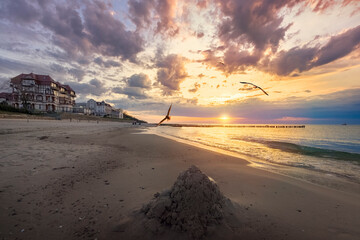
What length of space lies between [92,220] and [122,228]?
0.78 meters

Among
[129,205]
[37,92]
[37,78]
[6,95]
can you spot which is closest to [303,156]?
[129,205]

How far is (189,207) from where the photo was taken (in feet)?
9.81

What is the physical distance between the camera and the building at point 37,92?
177 ft

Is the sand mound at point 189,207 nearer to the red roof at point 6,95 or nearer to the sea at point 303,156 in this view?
the sea at point 303,156

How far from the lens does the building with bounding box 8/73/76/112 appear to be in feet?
177

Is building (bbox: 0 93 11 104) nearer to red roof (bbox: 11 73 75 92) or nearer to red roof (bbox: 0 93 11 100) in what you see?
red roof (bbox: 0 93 11 100)

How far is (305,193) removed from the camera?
16.9ft

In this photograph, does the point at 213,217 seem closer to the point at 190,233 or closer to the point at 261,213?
the point at 190,233

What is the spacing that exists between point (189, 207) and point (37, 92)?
7791 centimetres

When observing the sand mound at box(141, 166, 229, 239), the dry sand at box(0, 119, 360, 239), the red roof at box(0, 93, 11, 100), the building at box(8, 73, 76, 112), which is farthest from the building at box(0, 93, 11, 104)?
the sand mound at box(141, 166, 229, 239)

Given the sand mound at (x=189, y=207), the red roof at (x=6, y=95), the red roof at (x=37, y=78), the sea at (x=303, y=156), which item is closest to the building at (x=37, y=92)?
the red roof at (x=37, y=78)

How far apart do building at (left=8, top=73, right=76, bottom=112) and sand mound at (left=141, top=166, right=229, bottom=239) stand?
66986 millimetres

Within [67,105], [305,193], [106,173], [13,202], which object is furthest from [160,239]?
[67,105]

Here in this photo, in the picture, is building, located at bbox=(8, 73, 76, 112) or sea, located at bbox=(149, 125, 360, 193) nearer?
sea, located at bbox=(149, 125, 360, 193)
